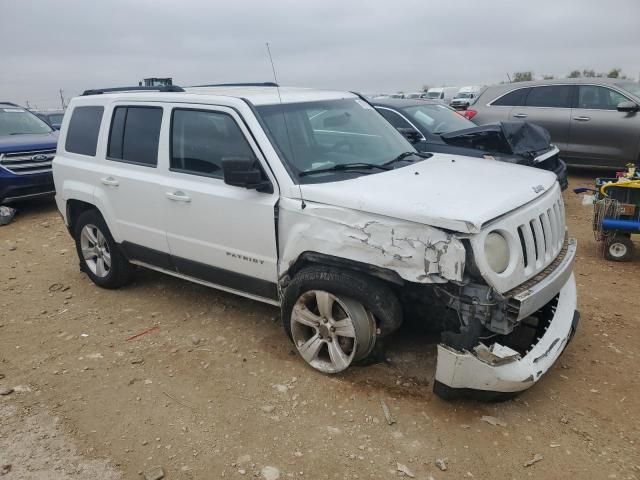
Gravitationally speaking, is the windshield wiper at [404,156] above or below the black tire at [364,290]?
above

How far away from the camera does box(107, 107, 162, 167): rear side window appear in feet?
14.3

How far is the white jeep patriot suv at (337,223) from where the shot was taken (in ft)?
9.60

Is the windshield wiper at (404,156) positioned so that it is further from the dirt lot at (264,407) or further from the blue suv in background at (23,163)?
the blue suv in background at (23,163)

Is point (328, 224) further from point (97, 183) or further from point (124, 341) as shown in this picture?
point (97, 183)

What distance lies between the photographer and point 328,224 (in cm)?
327

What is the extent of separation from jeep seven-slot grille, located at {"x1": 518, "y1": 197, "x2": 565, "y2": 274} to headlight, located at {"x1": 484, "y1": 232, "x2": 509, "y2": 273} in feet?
0.44

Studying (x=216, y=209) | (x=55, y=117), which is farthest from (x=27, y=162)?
(x=55, y=117)

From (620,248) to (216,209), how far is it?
4.27m

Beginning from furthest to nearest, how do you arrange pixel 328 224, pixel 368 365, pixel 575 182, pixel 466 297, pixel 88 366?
pixel 575 182 < pixel 88 366 < pixel 368 365 < pixel 328 224 < pixel 466 297

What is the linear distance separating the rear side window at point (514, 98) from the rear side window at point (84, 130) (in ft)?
25.1

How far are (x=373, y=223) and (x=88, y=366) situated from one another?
241 centimetres

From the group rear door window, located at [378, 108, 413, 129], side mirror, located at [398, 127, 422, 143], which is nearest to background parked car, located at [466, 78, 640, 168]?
rear door window, located at [378, 108, 413, 129]

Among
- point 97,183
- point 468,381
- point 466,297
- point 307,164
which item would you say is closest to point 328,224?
point 307,164

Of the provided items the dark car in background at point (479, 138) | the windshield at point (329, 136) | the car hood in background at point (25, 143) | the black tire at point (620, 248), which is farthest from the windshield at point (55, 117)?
the black tire at point (620, 248)
